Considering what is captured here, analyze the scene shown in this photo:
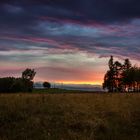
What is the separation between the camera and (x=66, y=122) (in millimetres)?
14844

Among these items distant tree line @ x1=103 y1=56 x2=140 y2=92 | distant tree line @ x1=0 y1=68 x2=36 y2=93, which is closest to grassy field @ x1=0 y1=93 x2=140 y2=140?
distant tree line @ x1=0 y1=68 x2=36 y2=93

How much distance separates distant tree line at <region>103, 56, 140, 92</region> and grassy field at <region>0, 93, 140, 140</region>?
93203 millimetres

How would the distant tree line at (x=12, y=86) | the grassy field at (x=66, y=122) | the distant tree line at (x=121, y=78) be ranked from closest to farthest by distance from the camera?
the grassy field at (x=66, y=122) < the distant tree line at (x=12, y=86) < the distant tree line at (x=121, y=78)

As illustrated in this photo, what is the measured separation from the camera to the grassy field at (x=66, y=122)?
12828 millimetres

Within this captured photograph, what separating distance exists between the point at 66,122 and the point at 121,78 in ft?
334

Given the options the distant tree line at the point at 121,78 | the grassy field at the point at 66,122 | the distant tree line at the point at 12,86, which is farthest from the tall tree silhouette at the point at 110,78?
the grassy field at the point at 66,122

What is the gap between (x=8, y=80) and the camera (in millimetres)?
75750

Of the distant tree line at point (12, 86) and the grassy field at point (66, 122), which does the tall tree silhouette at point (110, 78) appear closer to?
the distant tree line at point (12, 86)

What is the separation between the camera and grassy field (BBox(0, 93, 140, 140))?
12828 mm

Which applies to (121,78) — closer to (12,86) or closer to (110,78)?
(110,78)

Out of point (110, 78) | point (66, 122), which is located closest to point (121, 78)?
point (110, 78)

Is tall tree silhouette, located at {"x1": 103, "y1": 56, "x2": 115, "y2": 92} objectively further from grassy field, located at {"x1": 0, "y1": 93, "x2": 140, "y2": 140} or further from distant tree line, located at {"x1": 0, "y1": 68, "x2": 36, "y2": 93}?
grassy field, located at {"x1": 0, "y1": 93, "x2": 140, "y2": 140}

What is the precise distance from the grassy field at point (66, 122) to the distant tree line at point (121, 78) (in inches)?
3669

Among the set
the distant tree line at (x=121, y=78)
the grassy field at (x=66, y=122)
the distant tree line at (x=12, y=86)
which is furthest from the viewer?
the distant tree line at (x=121, y=78)
